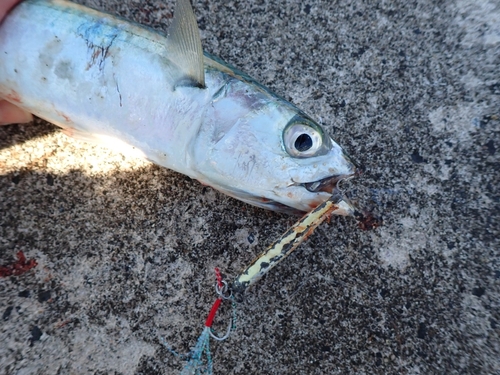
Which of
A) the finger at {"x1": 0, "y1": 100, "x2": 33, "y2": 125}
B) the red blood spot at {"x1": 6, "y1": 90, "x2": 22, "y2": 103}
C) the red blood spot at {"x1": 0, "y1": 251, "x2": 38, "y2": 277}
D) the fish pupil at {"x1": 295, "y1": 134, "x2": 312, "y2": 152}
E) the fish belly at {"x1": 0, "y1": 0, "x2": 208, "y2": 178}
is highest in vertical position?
the fish pupil at {"x1": 295, "y1": 134, "x2": 312, "y2": 152}

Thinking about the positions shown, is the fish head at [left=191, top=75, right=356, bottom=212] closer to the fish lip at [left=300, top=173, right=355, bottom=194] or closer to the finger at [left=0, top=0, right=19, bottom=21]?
the fish lip at [left=300, top=173, right=355, bottom=194]

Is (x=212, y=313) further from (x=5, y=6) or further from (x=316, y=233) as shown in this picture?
(x=5, y=6)

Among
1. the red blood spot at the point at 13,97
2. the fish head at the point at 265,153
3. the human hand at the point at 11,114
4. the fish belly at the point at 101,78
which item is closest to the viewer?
the fish head at the point at 265,153

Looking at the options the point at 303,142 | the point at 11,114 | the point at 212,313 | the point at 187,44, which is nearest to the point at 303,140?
the point at 303,142

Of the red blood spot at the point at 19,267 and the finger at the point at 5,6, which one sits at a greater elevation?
the finger at the point at 5,6

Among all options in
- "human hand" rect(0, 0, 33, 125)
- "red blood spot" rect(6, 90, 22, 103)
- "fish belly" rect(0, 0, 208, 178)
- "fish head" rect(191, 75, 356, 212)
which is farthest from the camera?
"human hand" rect(0, 0, 33, 125)

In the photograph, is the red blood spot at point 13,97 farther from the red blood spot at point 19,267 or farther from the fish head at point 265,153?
the fish head at point 265,153

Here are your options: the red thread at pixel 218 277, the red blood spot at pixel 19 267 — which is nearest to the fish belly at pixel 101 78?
the red thread at pixel 218 277

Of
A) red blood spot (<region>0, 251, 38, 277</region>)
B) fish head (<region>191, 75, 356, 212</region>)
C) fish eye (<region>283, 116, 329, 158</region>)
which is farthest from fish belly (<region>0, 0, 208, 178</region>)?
red blood spot (<region>0, 251, 38, 277</region>)
